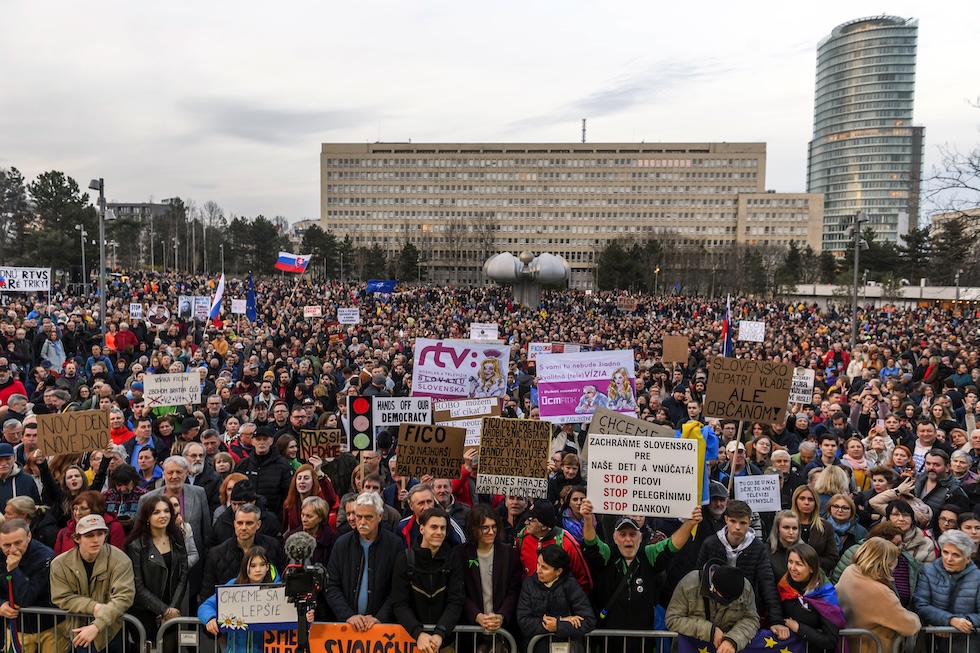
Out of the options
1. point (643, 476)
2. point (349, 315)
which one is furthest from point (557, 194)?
point (643, 476)

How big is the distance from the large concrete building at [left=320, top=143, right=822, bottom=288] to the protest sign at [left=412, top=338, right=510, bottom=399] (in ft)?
418

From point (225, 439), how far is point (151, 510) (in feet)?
12.7

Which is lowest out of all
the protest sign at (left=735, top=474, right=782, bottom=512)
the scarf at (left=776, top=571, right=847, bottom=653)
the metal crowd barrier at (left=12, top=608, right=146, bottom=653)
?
the metal crowd barrier at (left=12, top=608, right=146, bottom=653)

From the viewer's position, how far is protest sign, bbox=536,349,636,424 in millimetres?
9594

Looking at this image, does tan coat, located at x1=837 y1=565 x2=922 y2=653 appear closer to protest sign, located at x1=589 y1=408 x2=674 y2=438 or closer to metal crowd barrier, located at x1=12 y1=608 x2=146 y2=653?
protest sign, located at x1=589 y1=408 x2=674 y2=438

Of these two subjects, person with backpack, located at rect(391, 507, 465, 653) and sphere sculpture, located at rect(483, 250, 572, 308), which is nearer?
person with backpack, located at rect(391, 507, 465, 653)

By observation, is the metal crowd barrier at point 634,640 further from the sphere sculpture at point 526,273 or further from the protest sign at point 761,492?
the sphere sculpture at point 526,273

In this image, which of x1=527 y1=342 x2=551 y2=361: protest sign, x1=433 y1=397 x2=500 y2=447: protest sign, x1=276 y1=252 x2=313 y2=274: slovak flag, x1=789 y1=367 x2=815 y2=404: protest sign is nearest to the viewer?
x1=433 y1=397 x2=500 y2=447: protest sign

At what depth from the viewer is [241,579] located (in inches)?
181

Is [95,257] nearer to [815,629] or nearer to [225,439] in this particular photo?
[225,439]

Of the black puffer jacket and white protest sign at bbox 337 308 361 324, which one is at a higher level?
white protest sign at bbox 337 308 361 324

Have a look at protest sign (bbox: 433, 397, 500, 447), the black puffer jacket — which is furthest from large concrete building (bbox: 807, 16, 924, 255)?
the black puffer jacket

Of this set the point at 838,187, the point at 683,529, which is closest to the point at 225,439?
the point at 683,529

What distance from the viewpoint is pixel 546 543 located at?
480 cm
